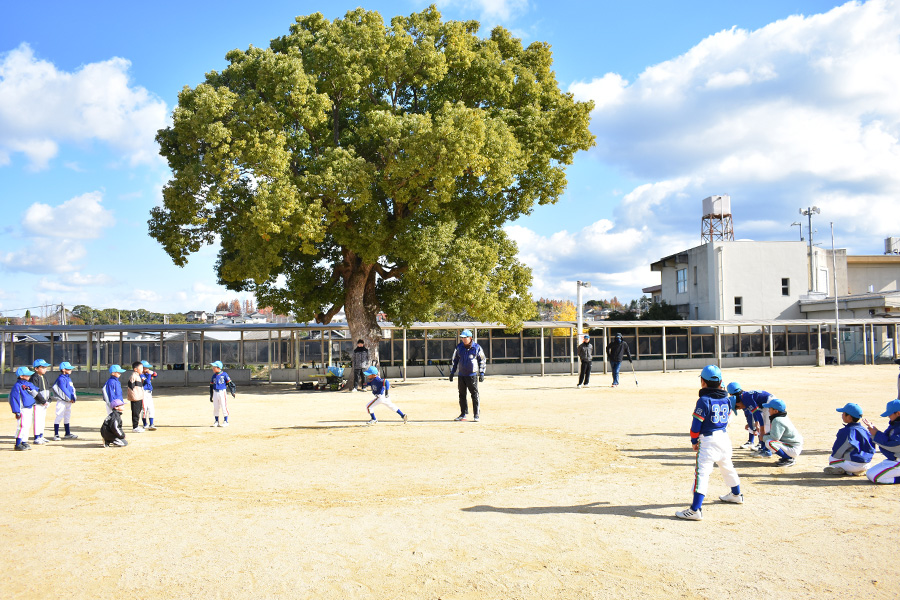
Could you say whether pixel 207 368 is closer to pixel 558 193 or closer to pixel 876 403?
pixel 558 193

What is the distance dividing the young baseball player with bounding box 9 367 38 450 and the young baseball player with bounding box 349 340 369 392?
12780 mm

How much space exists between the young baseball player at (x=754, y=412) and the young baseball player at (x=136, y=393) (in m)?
11.9

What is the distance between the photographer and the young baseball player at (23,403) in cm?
1116

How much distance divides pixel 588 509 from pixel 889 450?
4394mm

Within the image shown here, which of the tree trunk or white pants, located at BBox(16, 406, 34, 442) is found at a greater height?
the tree trunk

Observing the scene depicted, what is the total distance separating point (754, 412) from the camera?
32.2ft

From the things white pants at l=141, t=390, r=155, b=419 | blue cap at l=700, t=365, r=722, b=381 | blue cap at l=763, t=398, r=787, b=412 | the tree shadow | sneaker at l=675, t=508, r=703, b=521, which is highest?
blue cap at l=700, t=365, r=722, b=381

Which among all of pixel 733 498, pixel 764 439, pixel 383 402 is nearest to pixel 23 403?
pixel 383 402

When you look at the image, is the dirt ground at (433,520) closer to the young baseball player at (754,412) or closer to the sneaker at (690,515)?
the sneaker at (690,515)

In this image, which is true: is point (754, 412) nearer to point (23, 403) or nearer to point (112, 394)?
point (112, 394)

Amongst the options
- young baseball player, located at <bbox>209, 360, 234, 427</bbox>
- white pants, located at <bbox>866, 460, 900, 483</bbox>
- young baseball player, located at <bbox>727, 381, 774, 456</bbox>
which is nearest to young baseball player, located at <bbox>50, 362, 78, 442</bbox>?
young baseball player, located at <bbox>209, 360, 234, 427</bbox>

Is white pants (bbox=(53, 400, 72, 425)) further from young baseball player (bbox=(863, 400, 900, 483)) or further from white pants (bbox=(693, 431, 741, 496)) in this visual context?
young baseball player (bbox=(863, 400, 900, 483))

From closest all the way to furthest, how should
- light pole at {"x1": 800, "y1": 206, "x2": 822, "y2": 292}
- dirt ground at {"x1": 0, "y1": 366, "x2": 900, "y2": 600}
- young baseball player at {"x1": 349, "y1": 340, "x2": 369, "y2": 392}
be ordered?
1. dirt ground at {"x1": 0, "y1": 366, "x2": 900, "y2": 600}
2. young baseball player at {"x1": 349, "y1": 340, "x2": 369, "y2": 392}
3. light pole at {"x1": 800, "y1": 206, "x2": 822, "y2": 292}

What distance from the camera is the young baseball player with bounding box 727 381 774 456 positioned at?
375 inches
